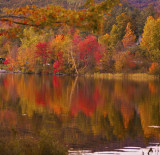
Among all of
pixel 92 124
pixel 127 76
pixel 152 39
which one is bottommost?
pixel 127 76

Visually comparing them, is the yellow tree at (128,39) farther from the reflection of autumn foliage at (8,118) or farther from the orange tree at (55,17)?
the orange tree at (55,17)

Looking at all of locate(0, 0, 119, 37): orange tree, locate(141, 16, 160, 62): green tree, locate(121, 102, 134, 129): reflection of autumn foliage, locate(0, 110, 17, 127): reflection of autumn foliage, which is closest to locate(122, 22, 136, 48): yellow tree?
locate(141, 16, 160, 62): green tree

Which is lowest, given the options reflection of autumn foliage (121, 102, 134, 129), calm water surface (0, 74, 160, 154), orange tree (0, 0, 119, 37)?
reflection of autumn foliage (121, 102, 134, 129)

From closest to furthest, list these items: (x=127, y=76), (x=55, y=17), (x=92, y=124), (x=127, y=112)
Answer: (x=55, y=17)
(x=92, y=124)
(x=127, y=112)
(x=127, y=76)

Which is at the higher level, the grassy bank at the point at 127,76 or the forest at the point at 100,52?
the forest at the point at 100,52

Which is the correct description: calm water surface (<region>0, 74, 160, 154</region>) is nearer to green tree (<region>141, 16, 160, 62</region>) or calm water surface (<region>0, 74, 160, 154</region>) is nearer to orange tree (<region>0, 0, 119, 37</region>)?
orange tree (<region>0, 0, 119, 37</region>)

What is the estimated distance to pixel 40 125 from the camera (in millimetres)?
17188

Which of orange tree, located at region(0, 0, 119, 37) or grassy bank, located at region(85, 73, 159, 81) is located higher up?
orange tree, located at region(0, 0, 119, 37)

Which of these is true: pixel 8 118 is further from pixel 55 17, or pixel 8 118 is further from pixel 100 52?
pixel 100 52

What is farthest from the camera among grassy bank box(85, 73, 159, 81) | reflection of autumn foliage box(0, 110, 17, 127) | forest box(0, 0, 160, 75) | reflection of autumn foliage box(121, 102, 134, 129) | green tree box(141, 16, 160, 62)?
A: green tree box(141, 16, 160, 62)

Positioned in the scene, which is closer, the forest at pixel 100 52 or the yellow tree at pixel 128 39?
the forest at pixel 100 52

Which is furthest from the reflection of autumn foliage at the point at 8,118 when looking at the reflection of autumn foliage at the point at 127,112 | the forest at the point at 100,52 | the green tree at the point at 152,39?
the green tree at the point at 152,39

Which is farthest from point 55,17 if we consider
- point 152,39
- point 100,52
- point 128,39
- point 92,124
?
point 128,39

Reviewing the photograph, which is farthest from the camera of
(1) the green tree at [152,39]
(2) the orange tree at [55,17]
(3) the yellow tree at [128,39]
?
(3) the yellow tree at [128,39]
